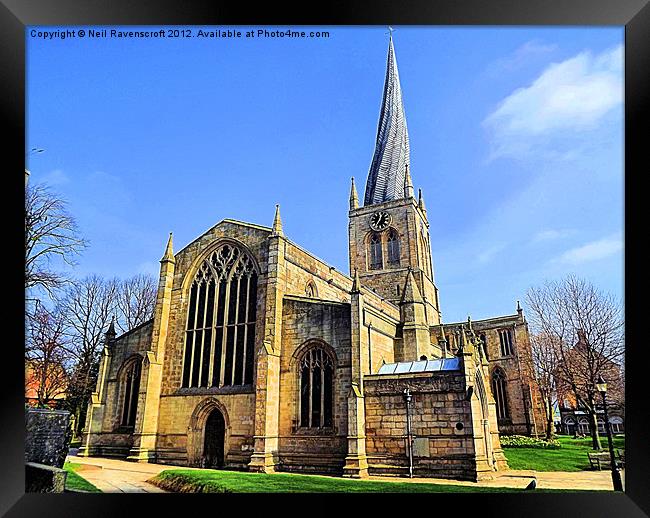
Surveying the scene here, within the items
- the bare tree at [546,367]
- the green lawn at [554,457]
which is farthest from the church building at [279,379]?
the bare tree at [546,367]

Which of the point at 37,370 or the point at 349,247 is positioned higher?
the point at 349,247

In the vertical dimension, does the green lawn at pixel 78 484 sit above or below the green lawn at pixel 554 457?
above

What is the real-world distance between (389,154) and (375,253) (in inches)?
327

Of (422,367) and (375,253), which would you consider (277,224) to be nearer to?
(422,367)

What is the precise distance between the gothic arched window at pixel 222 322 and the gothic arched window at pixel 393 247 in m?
16.2

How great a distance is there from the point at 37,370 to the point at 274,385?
1083 centimetres

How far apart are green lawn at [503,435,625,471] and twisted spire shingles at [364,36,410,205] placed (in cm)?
1887

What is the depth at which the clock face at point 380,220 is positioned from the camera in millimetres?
34438

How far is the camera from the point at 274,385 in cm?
1675

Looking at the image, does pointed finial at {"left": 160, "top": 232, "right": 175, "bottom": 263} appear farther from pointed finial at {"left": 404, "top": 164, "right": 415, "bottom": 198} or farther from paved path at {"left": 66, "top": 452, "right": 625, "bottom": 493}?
pointed finial at {"left": 404, "top": 164, "right": 415, "bottom": 198}

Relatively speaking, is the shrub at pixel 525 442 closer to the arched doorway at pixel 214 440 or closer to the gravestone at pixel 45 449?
the arched doorway at pixel 214 440
